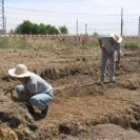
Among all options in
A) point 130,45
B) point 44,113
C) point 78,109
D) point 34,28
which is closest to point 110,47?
point 78,109

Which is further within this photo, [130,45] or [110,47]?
[130,45]

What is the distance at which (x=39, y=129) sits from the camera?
10086mm

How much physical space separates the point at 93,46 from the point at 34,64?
11.8 m

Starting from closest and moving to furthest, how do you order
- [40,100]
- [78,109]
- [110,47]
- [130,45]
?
[40,100] < [78,109] < [110,47] < [130,45]

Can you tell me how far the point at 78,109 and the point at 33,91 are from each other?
1.69 meters

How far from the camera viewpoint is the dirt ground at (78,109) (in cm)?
988

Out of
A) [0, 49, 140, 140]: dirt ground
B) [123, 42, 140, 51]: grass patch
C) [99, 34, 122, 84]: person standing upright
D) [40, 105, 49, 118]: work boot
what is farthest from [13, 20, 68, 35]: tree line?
[40, 105, 49, 118]: work boot

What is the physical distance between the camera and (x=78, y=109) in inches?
468

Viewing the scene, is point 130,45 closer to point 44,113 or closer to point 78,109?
point 78,109

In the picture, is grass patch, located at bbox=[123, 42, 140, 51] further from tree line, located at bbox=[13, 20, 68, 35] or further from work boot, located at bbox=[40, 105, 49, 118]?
tree line, located at bbox=[13, 20, 68, 35]

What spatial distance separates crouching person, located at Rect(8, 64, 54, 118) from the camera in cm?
1023

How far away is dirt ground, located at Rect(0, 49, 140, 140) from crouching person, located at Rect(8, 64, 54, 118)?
310 millimetres

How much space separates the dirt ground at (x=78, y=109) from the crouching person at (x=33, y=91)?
310 mm

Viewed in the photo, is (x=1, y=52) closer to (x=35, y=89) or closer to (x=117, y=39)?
(x=117, y=39)
